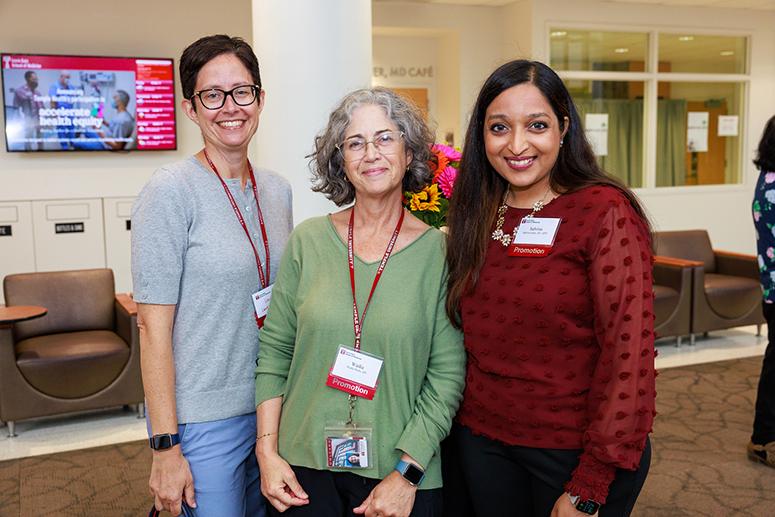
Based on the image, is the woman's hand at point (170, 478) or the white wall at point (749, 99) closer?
the woman's hand at point (170, 478)

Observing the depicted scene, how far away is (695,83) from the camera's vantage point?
8977 millimetres

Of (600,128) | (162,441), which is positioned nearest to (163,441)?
(162,441)

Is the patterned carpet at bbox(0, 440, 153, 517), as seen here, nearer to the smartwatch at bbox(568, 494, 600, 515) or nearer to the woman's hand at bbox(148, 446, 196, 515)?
the woman's hand at bbox(148, 446, 196, 515)

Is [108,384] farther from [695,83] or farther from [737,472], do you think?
[695,83]

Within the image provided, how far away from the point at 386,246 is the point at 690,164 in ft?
27.9

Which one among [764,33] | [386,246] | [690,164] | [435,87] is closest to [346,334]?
[386,246]

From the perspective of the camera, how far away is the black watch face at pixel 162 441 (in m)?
1.63

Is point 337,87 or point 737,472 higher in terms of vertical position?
point 337,87

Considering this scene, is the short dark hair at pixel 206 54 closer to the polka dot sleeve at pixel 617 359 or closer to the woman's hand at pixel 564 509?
the polka dot sleeve at pixel 617 359

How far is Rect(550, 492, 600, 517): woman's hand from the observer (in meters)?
1.50

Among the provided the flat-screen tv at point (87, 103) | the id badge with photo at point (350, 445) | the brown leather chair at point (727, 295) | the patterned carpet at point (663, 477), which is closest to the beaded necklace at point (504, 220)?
the id badge with photo at point (350, 445)

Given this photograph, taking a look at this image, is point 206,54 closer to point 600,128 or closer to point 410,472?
point 410,472

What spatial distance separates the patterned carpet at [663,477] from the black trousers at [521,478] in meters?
1.81

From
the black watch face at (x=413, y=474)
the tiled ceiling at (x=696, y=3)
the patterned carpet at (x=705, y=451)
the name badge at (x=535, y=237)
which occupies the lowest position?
the patterned carpet at (x=705, y=451)
